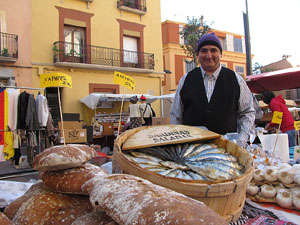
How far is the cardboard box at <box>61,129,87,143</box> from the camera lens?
21.1 feet

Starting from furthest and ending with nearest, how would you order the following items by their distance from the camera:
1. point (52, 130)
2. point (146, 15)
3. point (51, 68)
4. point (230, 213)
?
1. point (146, 15)
2. point (51, 68)
3. point (52, 130)
4. point (230, 213)

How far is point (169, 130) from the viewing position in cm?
157

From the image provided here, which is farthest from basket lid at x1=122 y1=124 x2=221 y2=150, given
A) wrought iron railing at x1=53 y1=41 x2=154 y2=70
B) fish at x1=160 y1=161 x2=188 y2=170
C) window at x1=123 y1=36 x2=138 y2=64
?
window at x1=123 y1=36 x2=138 y2=64

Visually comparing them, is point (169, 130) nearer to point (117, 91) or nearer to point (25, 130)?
point (25, 130)

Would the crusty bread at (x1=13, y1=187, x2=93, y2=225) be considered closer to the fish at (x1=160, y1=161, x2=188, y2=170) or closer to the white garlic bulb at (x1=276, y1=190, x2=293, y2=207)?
the fish at (x1=160, y1=161, x2=188, y2=170)

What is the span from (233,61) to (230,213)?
77.3 feet

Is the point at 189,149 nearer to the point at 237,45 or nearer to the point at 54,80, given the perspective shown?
the point at 54,80

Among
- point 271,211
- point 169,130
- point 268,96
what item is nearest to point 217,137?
point 169,130

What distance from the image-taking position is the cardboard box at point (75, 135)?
21.1 feet

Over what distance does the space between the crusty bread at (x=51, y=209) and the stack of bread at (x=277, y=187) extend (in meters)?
1.05

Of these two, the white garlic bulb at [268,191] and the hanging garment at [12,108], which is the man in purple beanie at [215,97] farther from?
the hanging garment at [12,108]

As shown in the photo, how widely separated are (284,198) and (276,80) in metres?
4.82

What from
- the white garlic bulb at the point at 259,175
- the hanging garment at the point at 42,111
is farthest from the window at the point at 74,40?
the white garlic bulb at the point at 259,175

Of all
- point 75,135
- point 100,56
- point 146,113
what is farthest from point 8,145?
point 100,56
